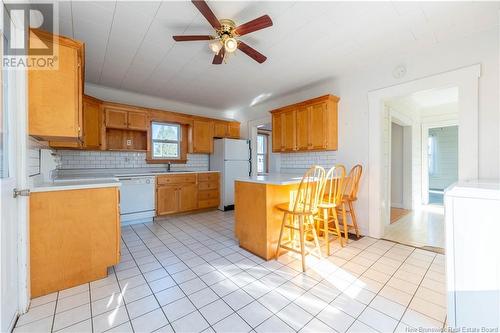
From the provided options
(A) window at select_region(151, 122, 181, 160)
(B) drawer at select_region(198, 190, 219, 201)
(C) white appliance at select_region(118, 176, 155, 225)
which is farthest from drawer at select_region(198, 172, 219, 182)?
(C) white appliance at select_region(118, 176, 155, 225)

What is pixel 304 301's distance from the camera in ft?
5.38

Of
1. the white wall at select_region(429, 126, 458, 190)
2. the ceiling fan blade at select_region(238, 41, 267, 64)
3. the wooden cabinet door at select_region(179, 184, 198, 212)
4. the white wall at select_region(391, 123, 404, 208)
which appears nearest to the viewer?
the ceiling fan blade at select_region(238, 41, 267, 64)

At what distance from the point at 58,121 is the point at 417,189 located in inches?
260

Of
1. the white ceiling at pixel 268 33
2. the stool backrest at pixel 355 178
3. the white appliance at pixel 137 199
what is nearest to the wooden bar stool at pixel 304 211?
the stool backrest at pixel 355 178

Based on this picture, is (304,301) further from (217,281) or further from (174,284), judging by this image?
(174,284)

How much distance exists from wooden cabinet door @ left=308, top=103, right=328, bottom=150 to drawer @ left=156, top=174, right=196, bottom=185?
258 cm

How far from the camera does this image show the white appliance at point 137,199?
3.67 meters

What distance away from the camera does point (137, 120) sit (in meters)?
4.16

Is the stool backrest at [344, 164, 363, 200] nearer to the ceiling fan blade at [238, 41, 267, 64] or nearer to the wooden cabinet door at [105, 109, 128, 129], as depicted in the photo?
the ceiling fan blade at [238, 41, 267, 64]

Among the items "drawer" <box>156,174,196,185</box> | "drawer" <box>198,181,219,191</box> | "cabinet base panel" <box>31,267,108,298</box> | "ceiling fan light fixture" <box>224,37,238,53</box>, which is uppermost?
"ceiling fan light fixture" <box>224,37,238,53</box>

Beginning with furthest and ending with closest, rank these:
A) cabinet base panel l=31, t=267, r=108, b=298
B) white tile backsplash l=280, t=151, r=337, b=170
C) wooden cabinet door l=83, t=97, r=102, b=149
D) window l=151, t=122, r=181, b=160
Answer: window l=151, t=122, r=181, b=160, white tile backsplash l=280, t=151, r=337, b=170, wooden cabinet door l=83, t=97, r=102, b=149, cabinet base panel l=31, t=267, r=108, b=298

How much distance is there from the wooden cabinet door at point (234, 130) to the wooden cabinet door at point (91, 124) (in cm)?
275

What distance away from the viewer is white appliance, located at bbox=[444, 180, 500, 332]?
46.1 inches

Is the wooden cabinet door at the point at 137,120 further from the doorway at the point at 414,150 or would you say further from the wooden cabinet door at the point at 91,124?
the doorway at the point at 414,150
